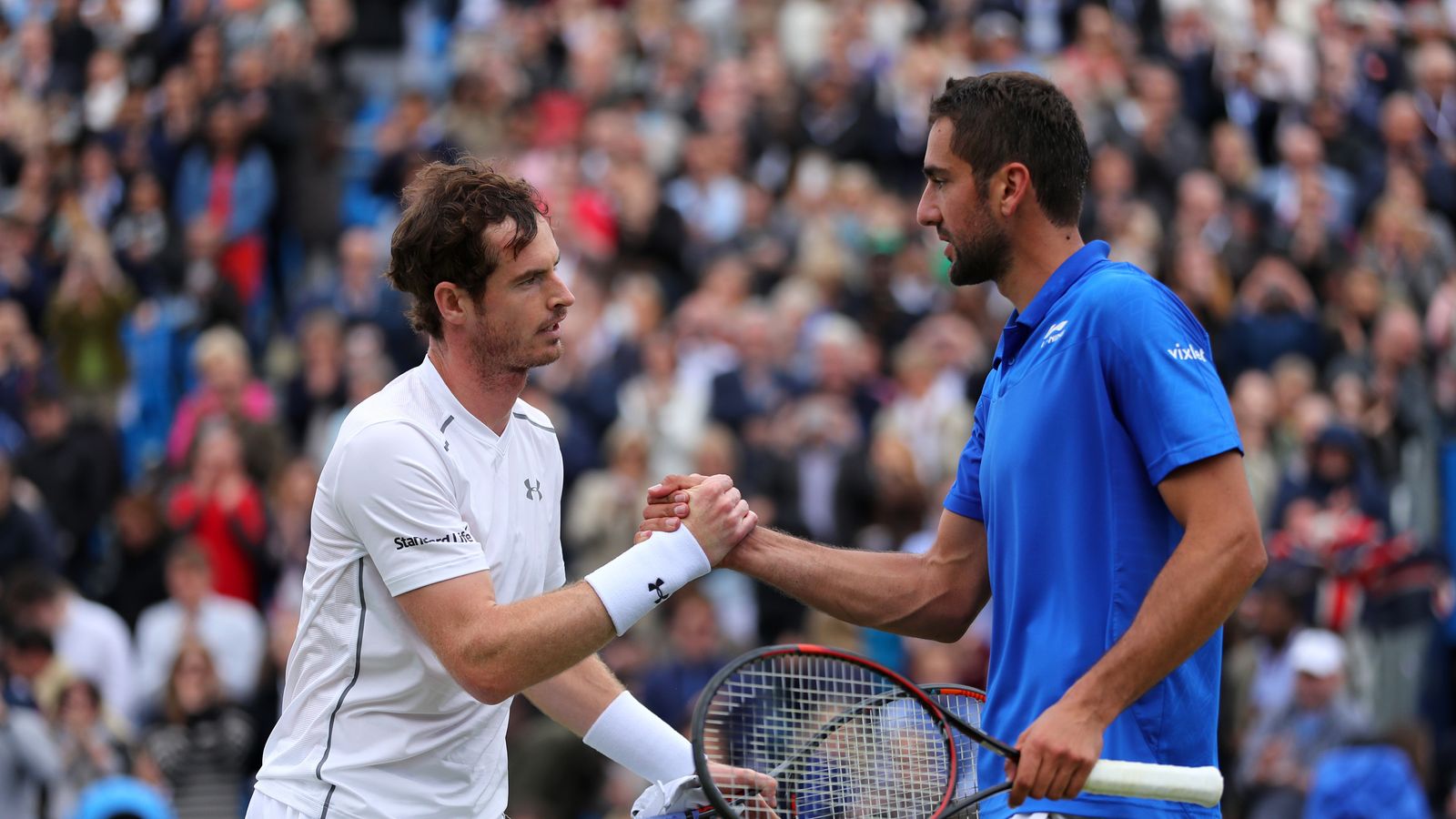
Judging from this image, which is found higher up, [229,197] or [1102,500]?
[229,197]

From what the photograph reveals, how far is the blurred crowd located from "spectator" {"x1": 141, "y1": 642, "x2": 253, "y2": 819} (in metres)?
0.02

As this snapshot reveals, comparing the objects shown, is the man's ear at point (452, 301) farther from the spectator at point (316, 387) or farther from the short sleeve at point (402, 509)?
the spectator at point (316, 387)

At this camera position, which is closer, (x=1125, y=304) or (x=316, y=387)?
(x=1125, y=304)

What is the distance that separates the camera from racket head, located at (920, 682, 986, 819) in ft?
14.9

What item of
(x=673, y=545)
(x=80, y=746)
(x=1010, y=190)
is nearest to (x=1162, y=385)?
(x=1010, y=190)

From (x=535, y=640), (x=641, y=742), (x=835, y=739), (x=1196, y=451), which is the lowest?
(x=641, y=742)

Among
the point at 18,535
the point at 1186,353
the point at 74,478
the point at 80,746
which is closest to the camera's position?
the point at 1186,353

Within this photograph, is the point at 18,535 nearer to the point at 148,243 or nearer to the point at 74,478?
the point at 74,478

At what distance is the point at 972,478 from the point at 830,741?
0.78 meters

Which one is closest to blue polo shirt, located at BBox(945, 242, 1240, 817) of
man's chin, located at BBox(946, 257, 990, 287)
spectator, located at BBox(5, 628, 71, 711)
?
man's chin, located at BBox(946, 257, 990, 287)

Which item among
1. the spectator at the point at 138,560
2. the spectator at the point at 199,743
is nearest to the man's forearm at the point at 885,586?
the spectator at the point at 199,743

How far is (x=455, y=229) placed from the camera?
15.5ft

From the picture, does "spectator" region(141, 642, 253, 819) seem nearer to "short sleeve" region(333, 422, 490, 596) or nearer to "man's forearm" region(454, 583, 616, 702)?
"short sleeve" region(333, 422, 490, 596)

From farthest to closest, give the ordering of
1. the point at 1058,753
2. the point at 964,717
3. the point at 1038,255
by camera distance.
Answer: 1. the point at 964,717
2. the point at 1038,255
3. the point at 1058,753
